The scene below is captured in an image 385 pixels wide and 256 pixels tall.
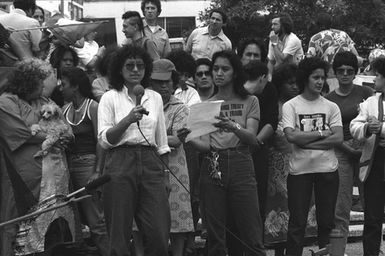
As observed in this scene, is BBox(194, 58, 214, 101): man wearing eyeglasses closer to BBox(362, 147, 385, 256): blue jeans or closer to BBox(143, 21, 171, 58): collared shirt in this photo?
BBox(362, 147, 385, 256): blue jeans

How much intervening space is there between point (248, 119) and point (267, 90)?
0.98 m

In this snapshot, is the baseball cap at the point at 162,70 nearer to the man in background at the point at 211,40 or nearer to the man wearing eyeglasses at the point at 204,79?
the man wearing eyeglasses at the point at 204,79

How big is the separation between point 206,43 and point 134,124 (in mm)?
4398

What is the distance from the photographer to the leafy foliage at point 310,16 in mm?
23609

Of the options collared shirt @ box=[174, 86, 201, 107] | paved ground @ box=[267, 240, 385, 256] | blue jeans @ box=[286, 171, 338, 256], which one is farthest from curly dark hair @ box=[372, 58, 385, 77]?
paved ground @ box=[267, 240, 385, 256]

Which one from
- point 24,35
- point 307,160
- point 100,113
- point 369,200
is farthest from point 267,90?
point 24,35

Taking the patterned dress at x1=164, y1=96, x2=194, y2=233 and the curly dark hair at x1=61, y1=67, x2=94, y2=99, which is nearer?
the patterned dress at x1=164, y1=96, x2=194, y2=233

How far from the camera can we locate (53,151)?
8438 millimetres

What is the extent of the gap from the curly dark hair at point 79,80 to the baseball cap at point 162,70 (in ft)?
2.55

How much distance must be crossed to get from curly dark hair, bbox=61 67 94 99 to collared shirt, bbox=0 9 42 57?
32.7 inches

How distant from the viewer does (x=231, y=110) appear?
7.88 m

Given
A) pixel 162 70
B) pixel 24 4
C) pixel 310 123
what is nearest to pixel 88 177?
pixel 162 70

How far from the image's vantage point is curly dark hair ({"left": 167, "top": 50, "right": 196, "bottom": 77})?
31.0 ft

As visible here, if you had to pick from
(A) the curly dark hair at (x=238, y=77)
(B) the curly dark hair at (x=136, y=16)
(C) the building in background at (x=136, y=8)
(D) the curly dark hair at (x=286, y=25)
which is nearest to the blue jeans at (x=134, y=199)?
(A) the curly dark hair at (x=238, y=77)
